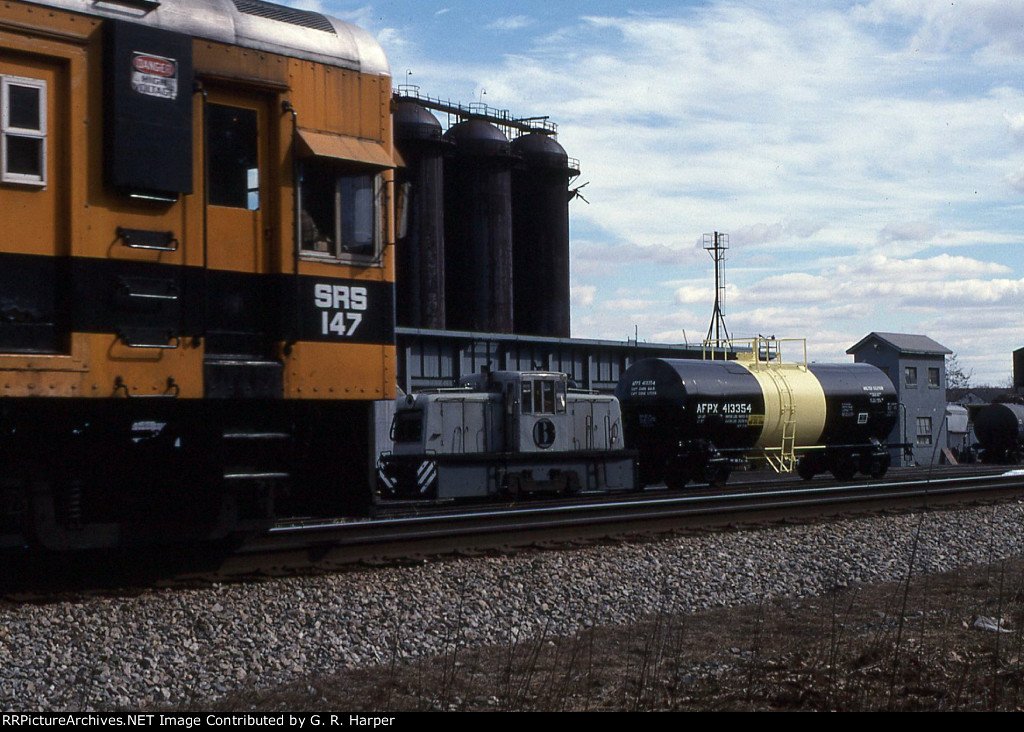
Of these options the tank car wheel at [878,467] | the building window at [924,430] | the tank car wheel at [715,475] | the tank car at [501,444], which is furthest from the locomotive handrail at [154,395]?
the building window at [924,430]

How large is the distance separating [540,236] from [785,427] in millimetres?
23545

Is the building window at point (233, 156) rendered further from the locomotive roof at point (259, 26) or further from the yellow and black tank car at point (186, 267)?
the locomotive roof at point (259, 26)

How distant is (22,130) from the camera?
7395 millimetres

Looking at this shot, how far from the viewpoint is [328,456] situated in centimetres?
909

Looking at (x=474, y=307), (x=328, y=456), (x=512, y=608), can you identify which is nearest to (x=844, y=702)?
(x=512, y=608)

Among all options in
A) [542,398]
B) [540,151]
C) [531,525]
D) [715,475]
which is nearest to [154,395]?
[531,525]

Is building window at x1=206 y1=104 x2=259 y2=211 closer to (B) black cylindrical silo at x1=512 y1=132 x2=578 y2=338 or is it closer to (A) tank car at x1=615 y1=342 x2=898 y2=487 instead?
(A) tank car at x1=615 y1=342 x2=898 y2=487

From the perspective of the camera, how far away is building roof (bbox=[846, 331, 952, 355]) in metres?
46.4

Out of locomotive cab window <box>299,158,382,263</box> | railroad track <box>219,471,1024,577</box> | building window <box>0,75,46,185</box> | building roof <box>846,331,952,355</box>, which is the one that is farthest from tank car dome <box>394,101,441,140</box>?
building window <box>0,75,46,185</box>

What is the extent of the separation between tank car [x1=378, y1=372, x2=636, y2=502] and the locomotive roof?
1199 cm

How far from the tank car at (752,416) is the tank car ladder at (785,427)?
0.02 m

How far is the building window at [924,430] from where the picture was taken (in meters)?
46.0

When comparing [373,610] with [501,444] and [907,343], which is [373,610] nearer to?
[501,444]

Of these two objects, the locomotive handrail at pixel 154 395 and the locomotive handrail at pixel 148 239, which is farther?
the locomotive handrail at pixel 148 239
